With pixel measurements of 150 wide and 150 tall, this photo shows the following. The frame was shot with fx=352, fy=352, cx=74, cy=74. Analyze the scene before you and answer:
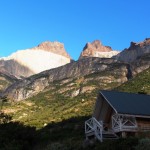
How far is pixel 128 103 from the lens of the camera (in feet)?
129

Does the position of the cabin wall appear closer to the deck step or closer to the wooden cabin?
the wooden cabin

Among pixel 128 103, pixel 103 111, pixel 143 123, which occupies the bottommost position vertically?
pixel 143 123

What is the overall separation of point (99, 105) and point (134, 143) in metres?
13.6

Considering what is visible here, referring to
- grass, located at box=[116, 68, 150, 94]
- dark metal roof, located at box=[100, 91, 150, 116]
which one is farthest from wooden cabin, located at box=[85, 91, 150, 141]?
grass, located at box=[116, 68, 150, 94]

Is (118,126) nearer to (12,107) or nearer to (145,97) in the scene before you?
(145,97)

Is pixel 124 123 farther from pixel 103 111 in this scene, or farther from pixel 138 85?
pixel 138 85

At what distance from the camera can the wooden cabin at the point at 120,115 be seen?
3691cm

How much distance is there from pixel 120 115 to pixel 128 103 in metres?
2.89

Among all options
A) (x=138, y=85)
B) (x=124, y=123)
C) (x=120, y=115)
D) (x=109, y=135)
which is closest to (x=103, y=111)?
(x=109, y=135)

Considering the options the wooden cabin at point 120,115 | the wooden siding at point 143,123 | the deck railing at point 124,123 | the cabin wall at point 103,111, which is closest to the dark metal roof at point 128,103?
the wooden cabin at point 120,115

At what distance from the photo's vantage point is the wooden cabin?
36.9 metres

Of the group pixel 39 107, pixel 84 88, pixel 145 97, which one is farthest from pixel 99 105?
pixel 84 88

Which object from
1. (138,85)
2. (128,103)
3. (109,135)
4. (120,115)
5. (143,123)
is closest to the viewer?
(120,115)

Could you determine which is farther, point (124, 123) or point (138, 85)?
point (138, 85)
